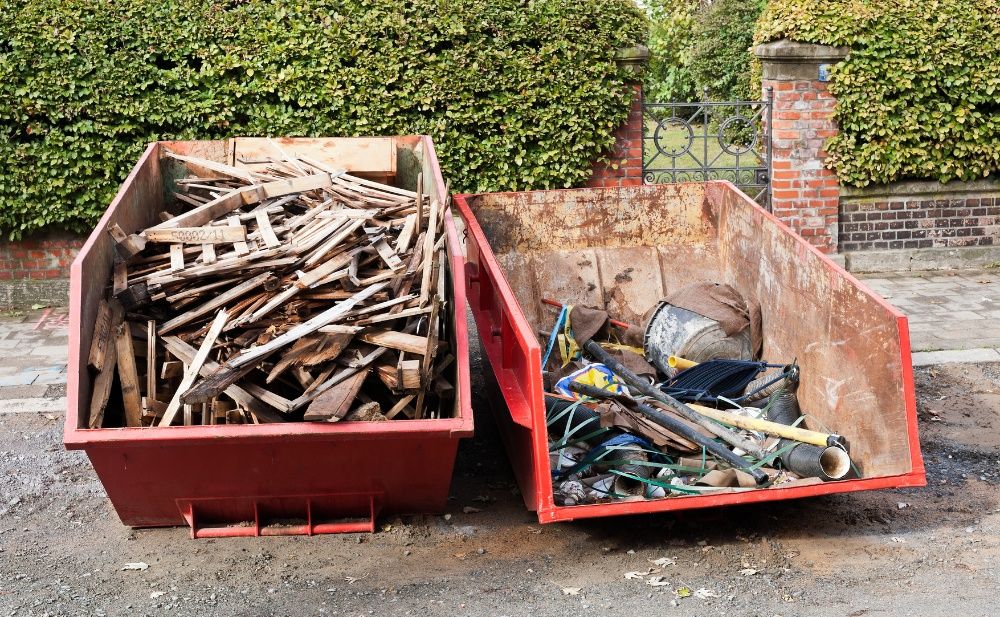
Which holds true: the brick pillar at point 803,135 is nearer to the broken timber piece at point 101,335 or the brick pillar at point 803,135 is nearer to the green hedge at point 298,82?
the green hedge at point 298,82

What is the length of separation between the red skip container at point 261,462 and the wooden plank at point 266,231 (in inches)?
29.8

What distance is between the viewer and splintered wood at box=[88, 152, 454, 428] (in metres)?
4.62

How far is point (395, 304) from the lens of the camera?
4.86m

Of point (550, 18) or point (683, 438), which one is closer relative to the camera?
point (683, 438)

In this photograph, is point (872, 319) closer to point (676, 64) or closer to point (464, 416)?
point (464, 416)

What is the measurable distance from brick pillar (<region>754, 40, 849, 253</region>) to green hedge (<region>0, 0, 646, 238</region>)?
4.57 ft

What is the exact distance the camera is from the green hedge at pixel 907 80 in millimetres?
9320

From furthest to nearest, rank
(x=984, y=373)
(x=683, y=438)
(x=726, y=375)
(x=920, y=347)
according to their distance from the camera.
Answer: (x=920, y=347) → (x=984, y=373) → (x=726, y=375) → (x=683, y=438)

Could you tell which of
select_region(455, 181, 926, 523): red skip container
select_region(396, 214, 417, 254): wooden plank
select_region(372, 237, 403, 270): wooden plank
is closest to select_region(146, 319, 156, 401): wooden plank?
select_region(372, 237, 403, 270): wooden plank

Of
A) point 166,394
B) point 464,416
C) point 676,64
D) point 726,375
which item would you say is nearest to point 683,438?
point 726,375

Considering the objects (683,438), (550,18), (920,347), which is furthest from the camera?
(550,18)

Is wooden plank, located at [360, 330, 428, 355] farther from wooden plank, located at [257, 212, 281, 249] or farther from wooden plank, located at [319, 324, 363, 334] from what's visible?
wooden plank, located at [257, 212, 281, 249]

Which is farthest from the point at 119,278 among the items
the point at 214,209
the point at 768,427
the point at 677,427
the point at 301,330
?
the point at 768,427

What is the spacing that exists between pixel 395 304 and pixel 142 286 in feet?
4.23
